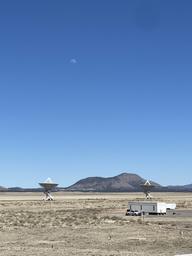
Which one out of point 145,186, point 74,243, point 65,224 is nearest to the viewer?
point 74,243

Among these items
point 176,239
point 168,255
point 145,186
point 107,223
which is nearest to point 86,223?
point 107,223

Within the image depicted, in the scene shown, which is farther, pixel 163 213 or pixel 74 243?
pixel 163 213

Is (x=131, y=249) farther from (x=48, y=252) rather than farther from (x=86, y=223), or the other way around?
(x=86, y=223)

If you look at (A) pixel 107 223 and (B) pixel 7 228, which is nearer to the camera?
(B) pixel 7 228

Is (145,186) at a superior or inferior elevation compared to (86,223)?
superior

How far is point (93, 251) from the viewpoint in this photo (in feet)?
106

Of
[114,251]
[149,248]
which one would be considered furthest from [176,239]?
[114,251]

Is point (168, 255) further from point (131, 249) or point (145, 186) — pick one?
point (145, 186)

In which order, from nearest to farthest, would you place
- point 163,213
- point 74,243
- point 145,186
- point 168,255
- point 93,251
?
point 168,255, point 93,251, point 74,243, point 163,213, point 145,186

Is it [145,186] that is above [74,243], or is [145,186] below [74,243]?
above

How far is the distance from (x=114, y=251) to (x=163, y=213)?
44616mm

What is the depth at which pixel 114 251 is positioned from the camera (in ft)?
106

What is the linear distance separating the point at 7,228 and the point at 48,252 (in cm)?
1839

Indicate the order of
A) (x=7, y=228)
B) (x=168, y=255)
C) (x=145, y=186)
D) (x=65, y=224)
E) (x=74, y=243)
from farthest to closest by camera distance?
(x=145, y=186)
(x=65, y=224)
(x=7, y=228)
(x=74, y=243)
(x=168, y=255)
